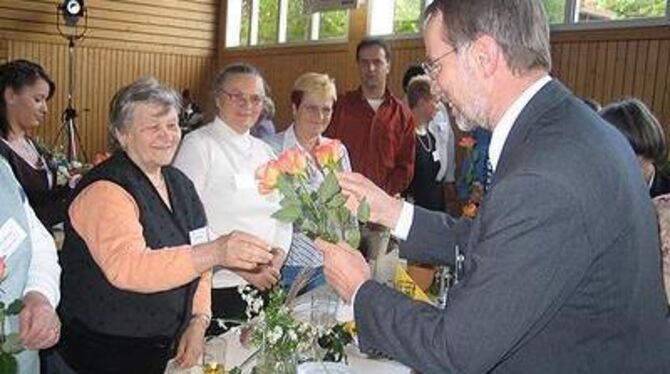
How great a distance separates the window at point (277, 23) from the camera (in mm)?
9794

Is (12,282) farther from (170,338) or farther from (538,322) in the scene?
(538,322)

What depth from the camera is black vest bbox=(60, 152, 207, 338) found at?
6.24 feet

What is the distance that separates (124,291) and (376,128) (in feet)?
8.37

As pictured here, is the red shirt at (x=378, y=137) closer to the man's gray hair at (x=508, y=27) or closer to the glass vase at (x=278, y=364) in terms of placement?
the glass vase at (x=278, y=364)

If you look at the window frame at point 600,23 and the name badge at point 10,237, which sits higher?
the window frame at point 600,23

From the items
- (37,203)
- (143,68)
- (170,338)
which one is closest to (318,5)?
(143,68)

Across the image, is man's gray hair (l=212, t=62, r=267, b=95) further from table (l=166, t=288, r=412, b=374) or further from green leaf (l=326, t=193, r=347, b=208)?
green leaf (l=326, t=193, r=347, b=208)

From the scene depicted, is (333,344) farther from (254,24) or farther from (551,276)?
(254,24)

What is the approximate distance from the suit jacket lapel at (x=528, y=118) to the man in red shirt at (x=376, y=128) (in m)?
2.97

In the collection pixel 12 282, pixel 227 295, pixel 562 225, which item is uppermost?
pixel 562 225

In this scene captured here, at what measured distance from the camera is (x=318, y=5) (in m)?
9.16

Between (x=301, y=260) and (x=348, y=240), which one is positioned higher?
(x=348, y=240)

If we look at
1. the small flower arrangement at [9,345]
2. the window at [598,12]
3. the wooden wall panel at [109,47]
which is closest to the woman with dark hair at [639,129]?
the small flower arrangement at [9,345]

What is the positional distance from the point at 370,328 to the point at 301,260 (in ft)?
5.89
